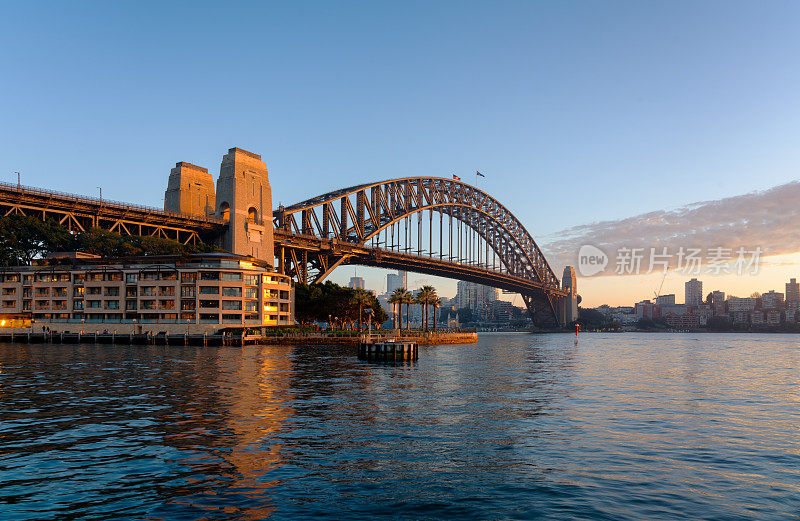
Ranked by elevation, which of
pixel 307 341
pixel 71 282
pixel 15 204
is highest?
pixel 15 204

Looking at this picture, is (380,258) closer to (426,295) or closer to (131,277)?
(426,295)

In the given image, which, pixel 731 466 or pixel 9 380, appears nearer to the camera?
pixel 731 466

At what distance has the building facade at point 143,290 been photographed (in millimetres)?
103562

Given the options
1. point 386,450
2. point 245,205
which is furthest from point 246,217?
point 386,450

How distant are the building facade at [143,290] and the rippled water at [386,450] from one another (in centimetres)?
5634

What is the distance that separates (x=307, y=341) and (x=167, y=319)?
79.5 feet

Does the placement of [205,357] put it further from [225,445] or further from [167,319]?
[225,445]

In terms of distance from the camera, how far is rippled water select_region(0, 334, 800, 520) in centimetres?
1752

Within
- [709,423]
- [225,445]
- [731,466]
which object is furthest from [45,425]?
[709,423]

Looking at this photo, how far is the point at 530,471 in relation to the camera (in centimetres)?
2142

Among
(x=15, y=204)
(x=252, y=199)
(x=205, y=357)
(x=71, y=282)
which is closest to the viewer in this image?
(x=205, y=357)

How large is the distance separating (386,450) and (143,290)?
92235 millimetres

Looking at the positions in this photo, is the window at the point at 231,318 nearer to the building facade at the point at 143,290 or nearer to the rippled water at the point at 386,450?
the building facade at the point at 143,290

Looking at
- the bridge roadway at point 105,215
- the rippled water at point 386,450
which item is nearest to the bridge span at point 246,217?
the bridge roadway at point 105,215
